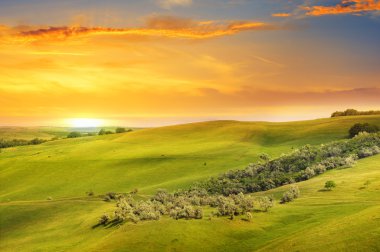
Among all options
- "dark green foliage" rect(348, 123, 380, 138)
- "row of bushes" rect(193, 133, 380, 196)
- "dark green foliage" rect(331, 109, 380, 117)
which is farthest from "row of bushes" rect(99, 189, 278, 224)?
"dark green foliage" rect(331, 109, 380, 117)

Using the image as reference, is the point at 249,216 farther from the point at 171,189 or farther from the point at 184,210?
the point at 171,189

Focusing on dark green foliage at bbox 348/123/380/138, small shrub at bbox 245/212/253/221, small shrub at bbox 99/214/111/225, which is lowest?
small shrub at bbox 99/214/111/225

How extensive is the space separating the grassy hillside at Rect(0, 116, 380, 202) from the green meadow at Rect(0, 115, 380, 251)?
10.4 inches

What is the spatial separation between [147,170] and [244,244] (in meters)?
67.3

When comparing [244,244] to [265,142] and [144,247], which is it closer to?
[144,247]

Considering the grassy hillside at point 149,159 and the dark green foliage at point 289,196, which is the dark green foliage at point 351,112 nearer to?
the grassy hillside at point 149,159

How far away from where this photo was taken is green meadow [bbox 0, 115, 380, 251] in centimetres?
2703

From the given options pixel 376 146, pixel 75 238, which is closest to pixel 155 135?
pixel 376 146

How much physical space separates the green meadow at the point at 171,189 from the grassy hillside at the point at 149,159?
10.4 inches

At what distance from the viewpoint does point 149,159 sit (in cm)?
10356

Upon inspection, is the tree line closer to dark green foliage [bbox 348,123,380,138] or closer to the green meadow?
the green meadow

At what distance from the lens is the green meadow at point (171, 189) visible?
27.0 metres

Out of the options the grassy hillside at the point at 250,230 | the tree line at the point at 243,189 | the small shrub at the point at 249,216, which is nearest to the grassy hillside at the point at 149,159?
the tree line at the point at 243,189

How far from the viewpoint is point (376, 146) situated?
6269 cm
